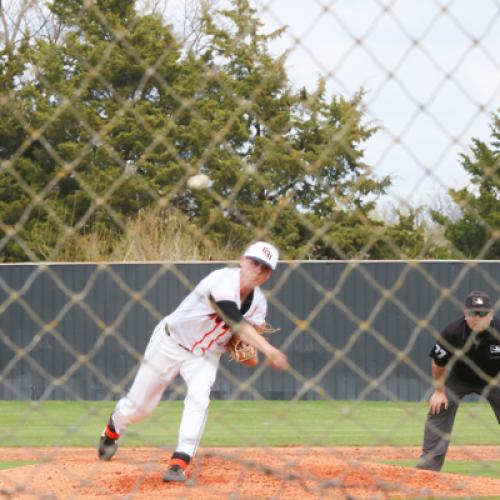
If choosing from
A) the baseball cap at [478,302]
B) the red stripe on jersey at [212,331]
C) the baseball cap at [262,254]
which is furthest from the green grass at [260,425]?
the baseball cap at [262,254]

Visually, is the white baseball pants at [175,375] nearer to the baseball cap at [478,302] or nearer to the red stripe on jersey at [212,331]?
the red stripe on jersey at [212,331]

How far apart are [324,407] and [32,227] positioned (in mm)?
7310

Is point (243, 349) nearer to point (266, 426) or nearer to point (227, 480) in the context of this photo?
point (227, 480)

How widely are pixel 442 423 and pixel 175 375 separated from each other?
2.28m

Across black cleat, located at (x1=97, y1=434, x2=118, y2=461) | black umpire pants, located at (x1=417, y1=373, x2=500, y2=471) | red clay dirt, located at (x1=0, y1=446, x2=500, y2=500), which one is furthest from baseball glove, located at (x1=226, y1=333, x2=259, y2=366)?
black umpire pants, located at (x1=417, y1=373, x2=500, y2=471)

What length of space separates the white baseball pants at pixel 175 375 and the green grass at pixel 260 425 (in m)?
2.09

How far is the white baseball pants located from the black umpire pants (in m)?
1.89

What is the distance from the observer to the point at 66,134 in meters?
7.35

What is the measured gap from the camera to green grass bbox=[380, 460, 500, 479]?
353 inches

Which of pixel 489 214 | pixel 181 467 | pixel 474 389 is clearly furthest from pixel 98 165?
pixel 489 214

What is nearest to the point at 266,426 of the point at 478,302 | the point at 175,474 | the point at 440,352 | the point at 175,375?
the point at 440,352

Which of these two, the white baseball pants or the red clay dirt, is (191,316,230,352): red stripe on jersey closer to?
the white baseball pants

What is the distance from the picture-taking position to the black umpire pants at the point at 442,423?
8.47m

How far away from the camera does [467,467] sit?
9680 millimetres
